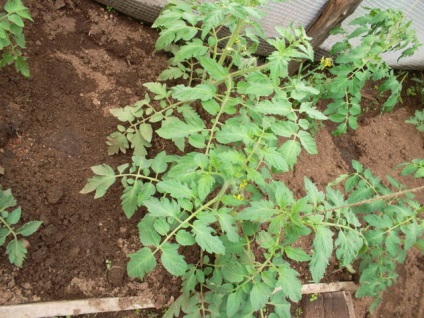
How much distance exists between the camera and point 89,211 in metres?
2.07

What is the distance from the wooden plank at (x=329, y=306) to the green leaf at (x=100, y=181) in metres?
1.49

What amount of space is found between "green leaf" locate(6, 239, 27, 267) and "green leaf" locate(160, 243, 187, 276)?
694mm

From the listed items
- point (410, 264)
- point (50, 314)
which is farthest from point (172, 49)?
point (410, 264)

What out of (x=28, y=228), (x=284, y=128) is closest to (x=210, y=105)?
(x=284, y=128)

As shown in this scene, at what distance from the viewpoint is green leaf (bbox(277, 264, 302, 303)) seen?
5.36 feet

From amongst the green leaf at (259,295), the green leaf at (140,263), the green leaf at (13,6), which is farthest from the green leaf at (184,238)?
the green leaf at (13,6)

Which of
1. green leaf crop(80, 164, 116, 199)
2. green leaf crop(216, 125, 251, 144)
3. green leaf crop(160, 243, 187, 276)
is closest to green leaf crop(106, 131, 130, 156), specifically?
green leaf crop(80, 164, 116, 199)

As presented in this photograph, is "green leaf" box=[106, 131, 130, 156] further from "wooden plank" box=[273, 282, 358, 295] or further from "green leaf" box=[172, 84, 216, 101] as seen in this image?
"wooden plank" box=[273, 282, 358, 295]

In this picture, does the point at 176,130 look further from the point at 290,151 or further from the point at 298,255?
the point at 298,255

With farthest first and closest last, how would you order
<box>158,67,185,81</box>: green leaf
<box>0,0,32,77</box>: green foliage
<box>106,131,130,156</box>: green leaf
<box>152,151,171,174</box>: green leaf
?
<box>158,67,185,81</box>: green leaf → <box>106,131,130,156</box>: green leaf → <box>152,151,171,174</box>: green leaf → <box>0,0,32,77</box>: green foliage

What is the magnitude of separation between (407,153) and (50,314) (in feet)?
10.1

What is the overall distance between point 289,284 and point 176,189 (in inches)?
24.5

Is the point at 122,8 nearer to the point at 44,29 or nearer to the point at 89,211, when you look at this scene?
the point at 44,29

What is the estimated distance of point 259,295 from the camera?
1652mm
